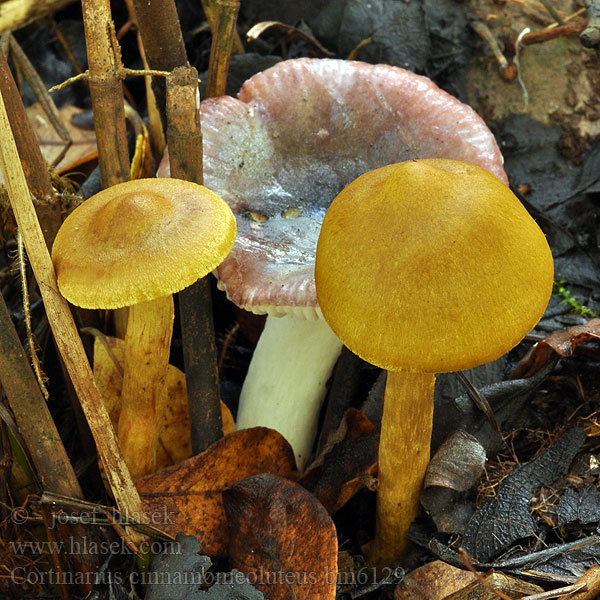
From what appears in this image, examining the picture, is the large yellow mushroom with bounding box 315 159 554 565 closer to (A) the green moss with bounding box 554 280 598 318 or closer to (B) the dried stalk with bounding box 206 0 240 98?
(B) the dried stalk with bounding box 206 0 240 98

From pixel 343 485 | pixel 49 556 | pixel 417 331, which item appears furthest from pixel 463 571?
pixel 49 556

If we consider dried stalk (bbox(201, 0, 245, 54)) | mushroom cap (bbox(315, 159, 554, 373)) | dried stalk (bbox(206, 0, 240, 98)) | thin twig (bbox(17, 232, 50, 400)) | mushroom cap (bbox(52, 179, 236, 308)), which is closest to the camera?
mushroom cap (bbox(315, 159, 554, 373))

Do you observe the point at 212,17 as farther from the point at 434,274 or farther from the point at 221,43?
the point at 434,274

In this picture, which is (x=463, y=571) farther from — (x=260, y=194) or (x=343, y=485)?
(x=260, y=194)

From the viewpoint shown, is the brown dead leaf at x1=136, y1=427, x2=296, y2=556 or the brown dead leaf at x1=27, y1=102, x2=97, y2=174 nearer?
the brown dead leaf at x1=136, y1=427, x2=296, y2=556

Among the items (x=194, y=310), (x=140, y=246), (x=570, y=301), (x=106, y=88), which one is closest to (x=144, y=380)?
(x=194, y=310)

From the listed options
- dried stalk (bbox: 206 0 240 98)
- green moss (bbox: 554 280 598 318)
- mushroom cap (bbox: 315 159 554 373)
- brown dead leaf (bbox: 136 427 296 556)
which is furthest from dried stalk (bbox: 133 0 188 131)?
green moss (bbox: 554 280 598 318)

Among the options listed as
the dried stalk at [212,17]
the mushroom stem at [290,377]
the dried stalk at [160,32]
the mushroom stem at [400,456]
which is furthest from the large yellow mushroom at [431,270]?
the dried stalk at [212,17]

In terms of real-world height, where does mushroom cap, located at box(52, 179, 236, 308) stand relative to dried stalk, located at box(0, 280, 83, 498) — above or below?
above
